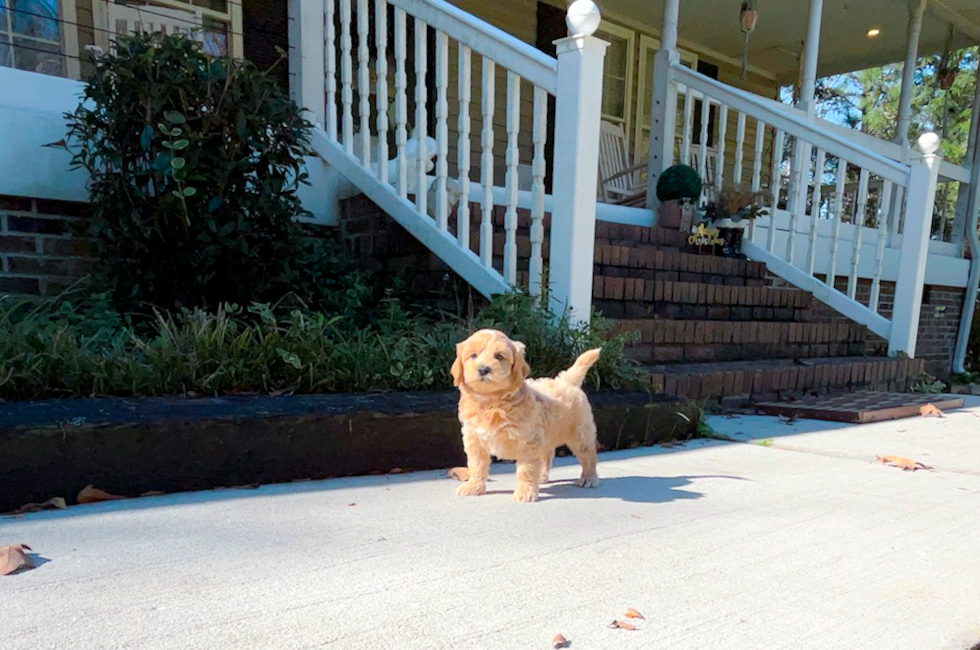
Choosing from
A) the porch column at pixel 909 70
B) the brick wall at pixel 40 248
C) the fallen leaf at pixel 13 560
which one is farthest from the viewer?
the porch column at pixel 909 70

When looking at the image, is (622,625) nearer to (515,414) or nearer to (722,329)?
(515,414)

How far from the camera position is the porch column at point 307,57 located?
4.98 m

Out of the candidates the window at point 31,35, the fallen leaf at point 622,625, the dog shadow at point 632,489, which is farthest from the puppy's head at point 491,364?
the window at point 31,35

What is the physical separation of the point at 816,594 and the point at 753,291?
4175 mm

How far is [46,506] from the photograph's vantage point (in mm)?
1964

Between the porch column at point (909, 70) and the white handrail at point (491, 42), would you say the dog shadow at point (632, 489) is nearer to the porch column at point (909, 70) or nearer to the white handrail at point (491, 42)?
the white handrail at point (491, 42)

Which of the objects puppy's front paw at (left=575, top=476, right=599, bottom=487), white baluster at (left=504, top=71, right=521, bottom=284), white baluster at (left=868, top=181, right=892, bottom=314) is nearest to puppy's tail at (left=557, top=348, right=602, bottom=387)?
puppy's front paw at (left=575, top=476, right=599, bottom=487)

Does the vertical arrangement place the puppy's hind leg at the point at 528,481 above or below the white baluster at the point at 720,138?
below

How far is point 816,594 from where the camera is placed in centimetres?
153

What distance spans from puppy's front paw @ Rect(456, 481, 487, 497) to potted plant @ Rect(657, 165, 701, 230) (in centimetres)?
455

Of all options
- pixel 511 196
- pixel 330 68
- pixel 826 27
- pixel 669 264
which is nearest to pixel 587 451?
pixel 511 196

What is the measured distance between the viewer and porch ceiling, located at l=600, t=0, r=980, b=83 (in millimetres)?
8914

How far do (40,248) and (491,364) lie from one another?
3288mm

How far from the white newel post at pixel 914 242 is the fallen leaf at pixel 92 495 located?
20.2 feet
